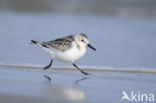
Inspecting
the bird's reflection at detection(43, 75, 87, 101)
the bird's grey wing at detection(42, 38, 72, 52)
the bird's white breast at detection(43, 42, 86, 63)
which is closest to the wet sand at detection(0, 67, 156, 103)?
the bird's reflection at detection(43, 75, 87, 101)

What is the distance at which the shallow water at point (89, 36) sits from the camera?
10328 mm

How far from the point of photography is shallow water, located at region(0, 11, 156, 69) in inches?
407

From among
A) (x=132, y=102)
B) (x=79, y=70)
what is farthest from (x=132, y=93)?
(x=79, y=70)

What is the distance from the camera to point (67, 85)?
7.95 m

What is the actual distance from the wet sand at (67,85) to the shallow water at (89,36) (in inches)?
34.0

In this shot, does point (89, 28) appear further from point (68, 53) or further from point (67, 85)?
point (67, 85)

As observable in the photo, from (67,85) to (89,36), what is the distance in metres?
5.07

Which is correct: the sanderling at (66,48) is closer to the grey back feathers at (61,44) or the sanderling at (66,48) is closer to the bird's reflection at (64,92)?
the grey back feathers at (61,44)

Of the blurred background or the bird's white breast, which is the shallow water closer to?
the blurred background

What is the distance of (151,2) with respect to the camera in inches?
738

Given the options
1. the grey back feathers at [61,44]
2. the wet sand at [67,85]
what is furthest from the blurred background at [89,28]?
the grey back feathers at [61,44]

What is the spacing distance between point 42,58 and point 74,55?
5.49 ft

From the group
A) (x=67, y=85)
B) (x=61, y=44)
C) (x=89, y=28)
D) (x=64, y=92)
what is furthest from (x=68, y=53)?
(x=89, y=28)

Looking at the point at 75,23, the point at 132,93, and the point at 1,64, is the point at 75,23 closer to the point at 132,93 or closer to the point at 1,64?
the point at 1,64
